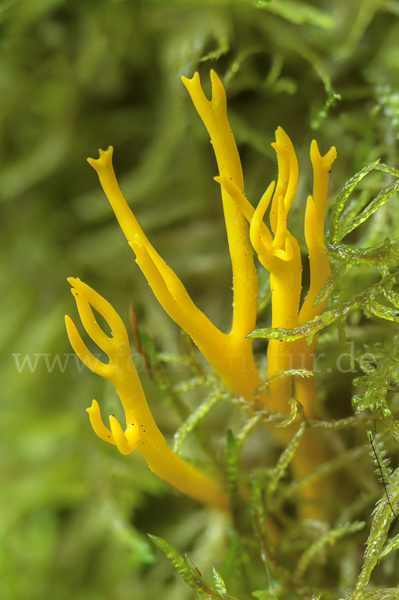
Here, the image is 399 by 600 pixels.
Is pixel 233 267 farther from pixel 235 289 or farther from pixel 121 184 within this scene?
pixel 121 184

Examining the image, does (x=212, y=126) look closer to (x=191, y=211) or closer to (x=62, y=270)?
(x=191, y=211)

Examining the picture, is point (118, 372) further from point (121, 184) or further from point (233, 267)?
point (121, 184)

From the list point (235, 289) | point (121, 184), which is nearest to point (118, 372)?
point (235, 289)

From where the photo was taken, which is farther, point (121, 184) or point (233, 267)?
point (121, 184)

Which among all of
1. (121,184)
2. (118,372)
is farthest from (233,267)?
(121,184)

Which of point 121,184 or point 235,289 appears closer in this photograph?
point 235,289

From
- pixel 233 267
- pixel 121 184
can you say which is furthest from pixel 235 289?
pixel 121 184

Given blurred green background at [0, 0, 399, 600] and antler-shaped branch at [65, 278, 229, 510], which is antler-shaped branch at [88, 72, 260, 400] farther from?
blurred green background at [0, 0, 399, 600]

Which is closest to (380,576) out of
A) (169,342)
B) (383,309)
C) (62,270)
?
(383,309)

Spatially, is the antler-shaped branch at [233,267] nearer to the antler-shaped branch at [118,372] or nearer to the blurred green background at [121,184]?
the antler-shaped branch at [118,372]

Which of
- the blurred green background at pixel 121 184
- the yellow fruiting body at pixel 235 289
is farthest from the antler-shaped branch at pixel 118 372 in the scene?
the blurred green background at pixel 121 184
